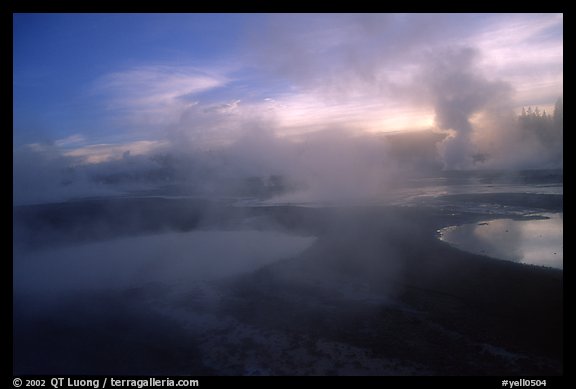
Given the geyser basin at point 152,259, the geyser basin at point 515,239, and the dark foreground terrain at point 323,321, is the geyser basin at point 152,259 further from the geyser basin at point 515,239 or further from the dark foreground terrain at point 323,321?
the geyser basin at point 515,239

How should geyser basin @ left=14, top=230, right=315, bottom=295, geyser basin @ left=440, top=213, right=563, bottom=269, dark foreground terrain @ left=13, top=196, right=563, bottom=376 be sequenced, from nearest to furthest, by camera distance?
dark foreground terrain @ left=13, top=196, right=563, bottom=376
geyser basin @ left=14, top=230, right=315, bottom=295
geyser basin @ left=440, top=213, right=563, bottom=269

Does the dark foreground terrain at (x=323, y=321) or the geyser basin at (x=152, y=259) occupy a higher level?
the geyser basin at (x=152, y=259)

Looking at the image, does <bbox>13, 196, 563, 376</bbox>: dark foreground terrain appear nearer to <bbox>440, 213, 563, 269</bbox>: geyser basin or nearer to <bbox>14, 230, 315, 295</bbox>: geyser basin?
<bbox>14, 230, 315, 295</bbox>: geyser basin

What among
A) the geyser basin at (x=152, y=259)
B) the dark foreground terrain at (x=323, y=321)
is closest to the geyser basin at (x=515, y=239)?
the dark foreground terrain at (x=323, y=321)

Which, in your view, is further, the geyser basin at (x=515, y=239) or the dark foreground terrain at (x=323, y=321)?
the geyser basin at (x=515, y=239)

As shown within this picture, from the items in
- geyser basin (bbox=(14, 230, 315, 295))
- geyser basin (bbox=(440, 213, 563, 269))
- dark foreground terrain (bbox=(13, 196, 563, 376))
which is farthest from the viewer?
geyser basin (bbox=(440, 213, 563, 269))

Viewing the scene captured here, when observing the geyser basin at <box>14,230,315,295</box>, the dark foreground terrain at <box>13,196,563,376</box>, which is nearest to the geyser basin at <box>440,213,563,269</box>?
the dark foreground terrain at <box>13,196,563,376</box>
